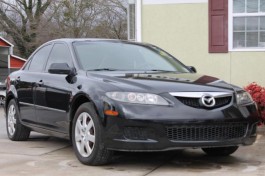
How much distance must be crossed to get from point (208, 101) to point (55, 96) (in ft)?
7.12

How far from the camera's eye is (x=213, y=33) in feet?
37.3

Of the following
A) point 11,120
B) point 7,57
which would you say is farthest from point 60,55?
point 7,57

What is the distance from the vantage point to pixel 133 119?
18.0 feet

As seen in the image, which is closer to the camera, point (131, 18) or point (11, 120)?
point (11, 120)

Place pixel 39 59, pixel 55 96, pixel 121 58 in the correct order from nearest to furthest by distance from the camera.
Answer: pixel 55 96
pixel 121 58
pixel 39 59

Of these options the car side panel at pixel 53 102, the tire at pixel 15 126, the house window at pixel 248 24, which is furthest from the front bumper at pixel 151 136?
the house window at pixel 248 24

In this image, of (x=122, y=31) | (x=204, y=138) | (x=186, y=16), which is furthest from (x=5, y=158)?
(x=122, y=31)

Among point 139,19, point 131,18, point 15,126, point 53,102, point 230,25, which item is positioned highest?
point 131,18

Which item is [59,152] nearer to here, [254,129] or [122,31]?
[254,129]

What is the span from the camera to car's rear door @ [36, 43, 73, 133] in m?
6.60

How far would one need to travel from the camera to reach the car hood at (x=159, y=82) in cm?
570

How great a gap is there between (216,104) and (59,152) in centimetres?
252

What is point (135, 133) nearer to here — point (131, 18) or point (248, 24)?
point (248, 24)

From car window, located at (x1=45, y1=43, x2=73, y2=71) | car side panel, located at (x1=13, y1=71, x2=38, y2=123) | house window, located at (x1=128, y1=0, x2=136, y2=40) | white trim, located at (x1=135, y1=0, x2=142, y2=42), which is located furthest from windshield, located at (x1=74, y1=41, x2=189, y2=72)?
house window, located at (x1=128, y1=0, x2=136, y2=40)
